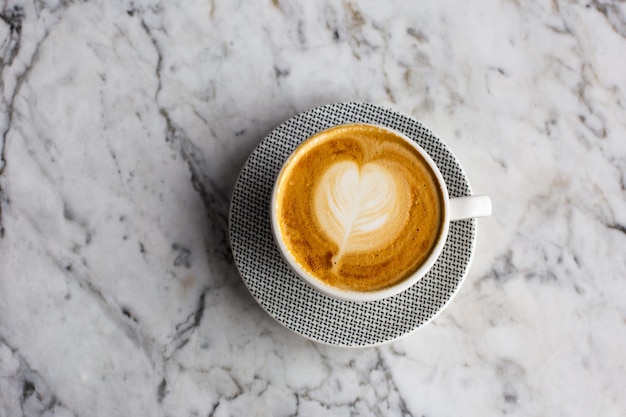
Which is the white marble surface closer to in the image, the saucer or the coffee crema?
the saucer

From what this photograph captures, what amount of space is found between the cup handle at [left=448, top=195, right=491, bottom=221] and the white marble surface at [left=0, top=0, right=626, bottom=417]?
224 millimetres

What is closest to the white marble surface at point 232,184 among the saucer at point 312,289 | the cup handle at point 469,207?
the saucer at point 312,289

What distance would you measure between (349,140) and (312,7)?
38cm

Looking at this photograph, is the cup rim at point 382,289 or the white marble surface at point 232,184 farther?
the white marble surface at point 232,184

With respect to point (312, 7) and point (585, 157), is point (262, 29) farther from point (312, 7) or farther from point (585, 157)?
point (585, 157)

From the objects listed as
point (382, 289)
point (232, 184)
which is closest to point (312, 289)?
point (382, 289)

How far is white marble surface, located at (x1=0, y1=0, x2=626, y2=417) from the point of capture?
1219 mm

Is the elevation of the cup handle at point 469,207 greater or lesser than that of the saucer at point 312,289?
greater

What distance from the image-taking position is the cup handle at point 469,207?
1.06 metres

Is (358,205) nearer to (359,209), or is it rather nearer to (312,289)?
(359,209)

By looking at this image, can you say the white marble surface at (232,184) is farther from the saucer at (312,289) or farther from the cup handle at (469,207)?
the cup handle at (469,207)

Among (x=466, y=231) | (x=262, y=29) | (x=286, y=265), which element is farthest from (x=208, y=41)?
(x=466, y=231)

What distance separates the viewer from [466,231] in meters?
1.15

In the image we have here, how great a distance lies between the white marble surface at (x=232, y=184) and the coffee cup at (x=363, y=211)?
229mm
